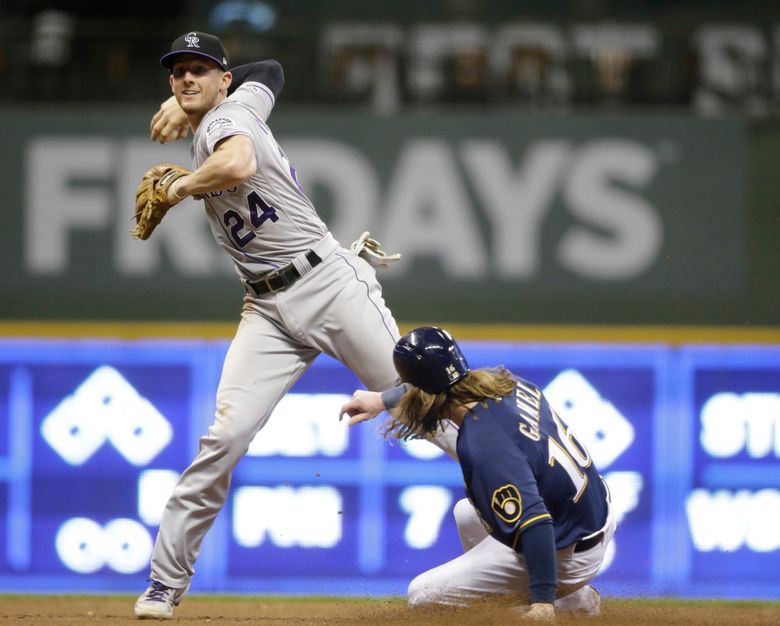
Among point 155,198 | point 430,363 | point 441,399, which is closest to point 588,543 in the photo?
point 441,399

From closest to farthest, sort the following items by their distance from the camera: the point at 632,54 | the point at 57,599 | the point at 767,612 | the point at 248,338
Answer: the point at 248,338 < the point at 767,612 < the point at 57,599 < the point at 632,54

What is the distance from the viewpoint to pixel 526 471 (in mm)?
3600

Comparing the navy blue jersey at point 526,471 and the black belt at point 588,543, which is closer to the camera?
the navy blue jersey at point 526,471

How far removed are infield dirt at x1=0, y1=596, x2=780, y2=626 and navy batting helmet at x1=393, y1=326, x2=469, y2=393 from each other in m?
0.74

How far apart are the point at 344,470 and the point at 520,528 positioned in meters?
2.83

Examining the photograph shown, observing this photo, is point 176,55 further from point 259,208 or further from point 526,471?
point 526,471

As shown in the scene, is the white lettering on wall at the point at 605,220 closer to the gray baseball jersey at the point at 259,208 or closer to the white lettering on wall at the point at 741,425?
the white lettering on wall at the point at 741,425

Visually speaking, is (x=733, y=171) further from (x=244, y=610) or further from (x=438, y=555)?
(x=244, y=610)

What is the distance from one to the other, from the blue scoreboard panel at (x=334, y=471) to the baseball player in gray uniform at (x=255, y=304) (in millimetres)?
1956

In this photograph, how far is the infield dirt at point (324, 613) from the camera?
398 centimetres

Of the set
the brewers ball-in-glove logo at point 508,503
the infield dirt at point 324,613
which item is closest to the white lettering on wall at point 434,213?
the infield dirt at point 324,613

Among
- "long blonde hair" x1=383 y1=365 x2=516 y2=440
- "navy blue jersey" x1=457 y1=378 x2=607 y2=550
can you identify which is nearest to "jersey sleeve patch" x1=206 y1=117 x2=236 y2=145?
"long blonde hair" x1=383 y1=365 x2=516 y2=440

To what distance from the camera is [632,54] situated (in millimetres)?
8148

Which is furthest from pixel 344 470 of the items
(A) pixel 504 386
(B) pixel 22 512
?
(A) pixel 504 386
